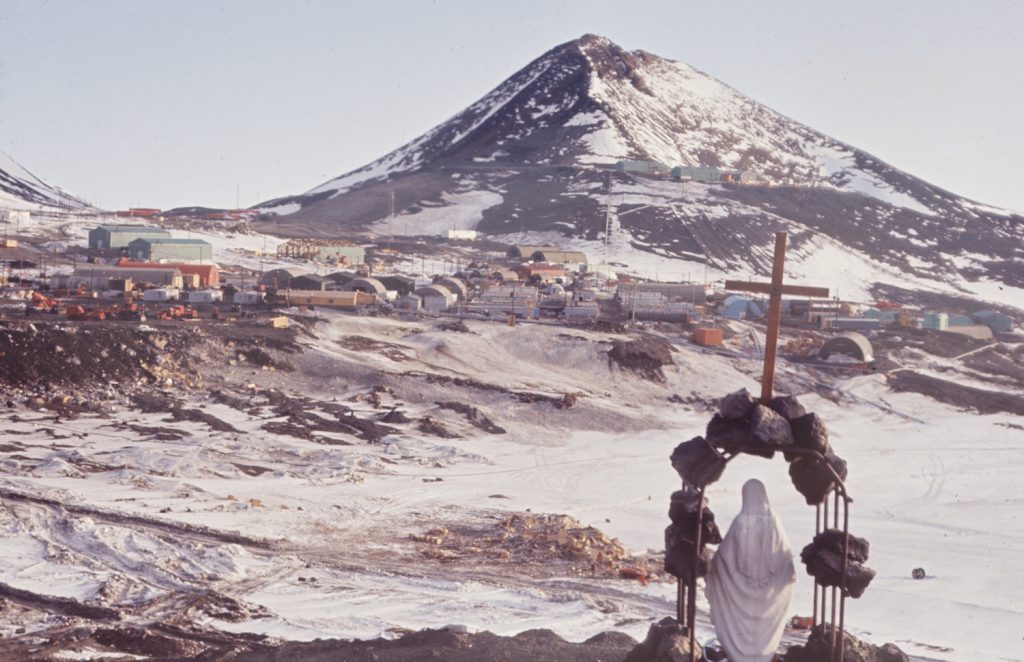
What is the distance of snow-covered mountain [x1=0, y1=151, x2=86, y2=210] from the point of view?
5955 inches

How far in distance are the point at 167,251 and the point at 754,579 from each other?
89.1 m

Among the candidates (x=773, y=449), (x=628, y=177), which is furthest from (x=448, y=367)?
(x=628, y=177)

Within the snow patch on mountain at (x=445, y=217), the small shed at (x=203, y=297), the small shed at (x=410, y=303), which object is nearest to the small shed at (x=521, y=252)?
the snow patch on mountain at (x=445, y=217)

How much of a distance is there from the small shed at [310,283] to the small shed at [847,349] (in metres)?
32.5

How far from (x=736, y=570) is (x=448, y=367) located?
4202 cm

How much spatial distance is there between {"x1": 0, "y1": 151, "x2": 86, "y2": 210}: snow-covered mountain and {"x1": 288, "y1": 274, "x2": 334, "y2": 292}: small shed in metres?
80.4

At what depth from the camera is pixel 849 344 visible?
→ 219 feet

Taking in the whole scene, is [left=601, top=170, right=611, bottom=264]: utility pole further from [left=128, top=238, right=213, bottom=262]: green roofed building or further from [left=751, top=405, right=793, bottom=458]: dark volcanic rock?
[left=751, top=405, right=793, bottom=458]: dark volcanic rock


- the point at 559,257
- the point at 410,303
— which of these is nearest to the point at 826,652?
the point at 410,303

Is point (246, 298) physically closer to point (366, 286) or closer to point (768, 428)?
point (366, 286)

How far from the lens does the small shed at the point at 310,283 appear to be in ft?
253

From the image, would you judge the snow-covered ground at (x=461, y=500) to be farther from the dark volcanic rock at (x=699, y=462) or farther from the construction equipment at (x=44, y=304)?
the construction equipment at (x=44, y=304)

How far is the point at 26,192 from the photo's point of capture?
16162 centimetres

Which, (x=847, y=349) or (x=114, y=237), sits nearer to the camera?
(x=847, y=349)
